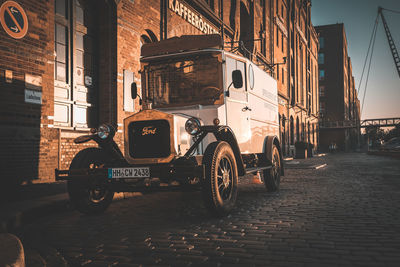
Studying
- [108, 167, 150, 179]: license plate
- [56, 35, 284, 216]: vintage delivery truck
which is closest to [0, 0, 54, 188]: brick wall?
[56, 35, 284, 216]: vintage delivery truck

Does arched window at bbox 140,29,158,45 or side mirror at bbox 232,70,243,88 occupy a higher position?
arched window at bbox 140,29,158,45

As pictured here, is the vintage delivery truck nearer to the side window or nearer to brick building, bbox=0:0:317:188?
the side window

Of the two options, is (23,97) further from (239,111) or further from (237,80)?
(237,80)

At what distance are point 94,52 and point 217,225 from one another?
784cm

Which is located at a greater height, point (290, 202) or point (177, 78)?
point (177, 78)

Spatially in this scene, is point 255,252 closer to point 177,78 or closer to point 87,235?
point 87,235

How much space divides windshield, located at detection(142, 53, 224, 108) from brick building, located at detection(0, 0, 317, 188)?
0.95 metres

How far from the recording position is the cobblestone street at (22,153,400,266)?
331 cm

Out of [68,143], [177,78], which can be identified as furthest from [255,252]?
[68,143]

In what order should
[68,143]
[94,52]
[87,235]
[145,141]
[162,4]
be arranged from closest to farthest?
1. [87,235]
2. [145,141]
3. [68,143]
4. [94,52]
5. [162,4]

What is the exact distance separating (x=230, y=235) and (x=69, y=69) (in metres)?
7.38

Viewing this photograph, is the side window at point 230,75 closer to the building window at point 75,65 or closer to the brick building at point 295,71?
the building window at point 75,65

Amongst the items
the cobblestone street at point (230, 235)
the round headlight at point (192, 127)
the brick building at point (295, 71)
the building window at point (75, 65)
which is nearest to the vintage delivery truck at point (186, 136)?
the round headlight at point (192, 127)

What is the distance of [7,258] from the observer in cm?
271
